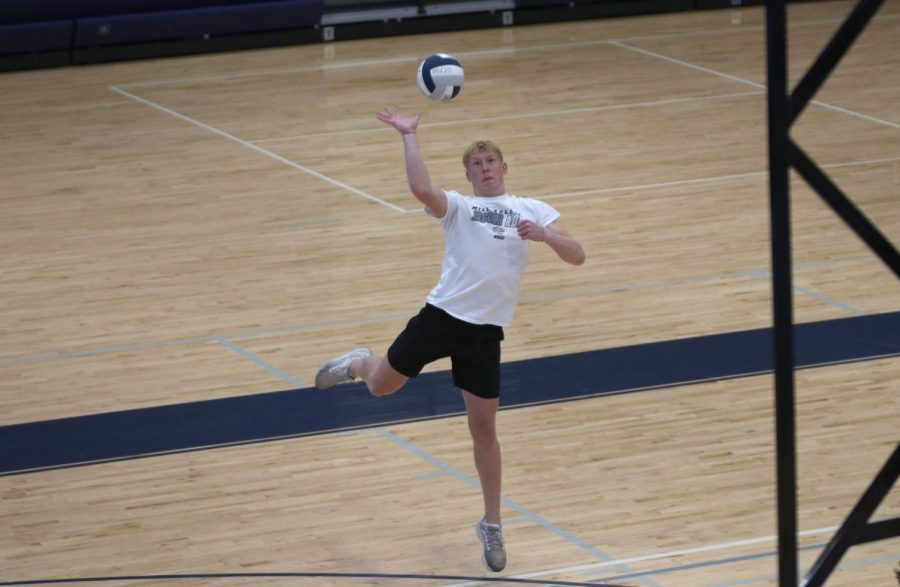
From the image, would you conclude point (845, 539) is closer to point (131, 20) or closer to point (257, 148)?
point (257, 148)

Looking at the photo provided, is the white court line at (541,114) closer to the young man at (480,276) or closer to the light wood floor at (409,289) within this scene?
the light wood floor at (409,289)

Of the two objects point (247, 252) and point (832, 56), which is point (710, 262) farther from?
point (832, 56)

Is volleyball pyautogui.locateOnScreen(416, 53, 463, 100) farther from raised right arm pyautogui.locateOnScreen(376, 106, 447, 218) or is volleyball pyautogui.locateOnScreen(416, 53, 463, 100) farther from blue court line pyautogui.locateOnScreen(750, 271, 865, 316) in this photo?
blue court line pyautogui.locateOnScreen(750, 271, 865, 316)

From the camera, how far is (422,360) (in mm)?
6523

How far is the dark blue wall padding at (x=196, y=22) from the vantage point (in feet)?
60.3

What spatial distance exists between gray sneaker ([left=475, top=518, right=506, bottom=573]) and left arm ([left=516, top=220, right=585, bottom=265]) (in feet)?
3.76

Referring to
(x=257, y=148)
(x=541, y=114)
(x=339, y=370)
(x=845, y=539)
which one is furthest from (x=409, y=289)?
(x=845, y=539)

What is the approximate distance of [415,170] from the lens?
606cm

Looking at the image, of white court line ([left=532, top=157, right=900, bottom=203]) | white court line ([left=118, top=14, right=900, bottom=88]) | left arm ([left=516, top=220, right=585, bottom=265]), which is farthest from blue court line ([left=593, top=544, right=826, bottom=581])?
white court line ([left=118, top=14, right=900, bottom=88])

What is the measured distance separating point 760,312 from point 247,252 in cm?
380

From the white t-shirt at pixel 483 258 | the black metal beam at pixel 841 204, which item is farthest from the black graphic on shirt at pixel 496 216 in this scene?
the black metal beam at pixel 841 204

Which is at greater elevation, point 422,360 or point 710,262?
point 422,360

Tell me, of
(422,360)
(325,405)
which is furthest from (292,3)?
(422,360)

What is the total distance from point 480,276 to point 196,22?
13.4 m
